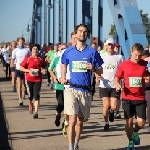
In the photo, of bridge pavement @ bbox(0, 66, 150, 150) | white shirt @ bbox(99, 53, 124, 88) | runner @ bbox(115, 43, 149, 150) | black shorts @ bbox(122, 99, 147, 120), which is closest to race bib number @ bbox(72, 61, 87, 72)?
runner @ bbox(115, 43, 149, 150)

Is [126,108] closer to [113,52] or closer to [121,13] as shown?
[113,52]

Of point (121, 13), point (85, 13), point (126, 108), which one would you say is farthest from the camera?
point (85, 13)

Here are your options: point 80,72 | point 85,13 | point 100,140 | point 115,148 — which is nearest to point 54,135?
point 100,140

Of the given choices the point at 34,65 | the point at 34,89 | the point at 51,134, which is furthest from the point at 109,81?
the point at 34,65

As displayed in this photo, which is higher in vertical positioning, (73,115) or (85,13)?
(85,13)

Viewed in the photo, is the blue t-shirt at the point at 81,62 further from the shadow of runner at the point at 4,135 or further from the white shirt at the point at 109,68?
the white shirt at the point at 109,68

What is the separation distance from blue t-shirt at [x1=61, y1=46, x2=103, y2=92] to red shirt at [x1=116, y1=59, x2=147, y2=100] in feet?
1.89

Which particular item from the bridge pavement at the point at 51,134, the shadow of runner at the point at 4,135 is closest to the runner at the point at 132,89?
the bridge pavement at the point at 51,134

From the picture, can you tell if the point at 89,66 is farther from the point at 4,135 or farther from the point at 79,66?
the point at 4,135

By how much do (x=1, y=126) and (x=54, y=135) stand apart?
1.55 meters

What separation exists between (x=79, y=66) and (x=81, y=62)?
0.06 m

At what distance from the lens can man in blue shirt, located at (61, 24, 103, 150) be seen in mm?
8180

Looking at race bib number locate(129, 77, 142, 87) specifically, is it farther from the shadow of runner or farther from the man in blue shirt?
the shadow of runner

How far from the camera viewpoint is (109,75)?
11219 millimetres
